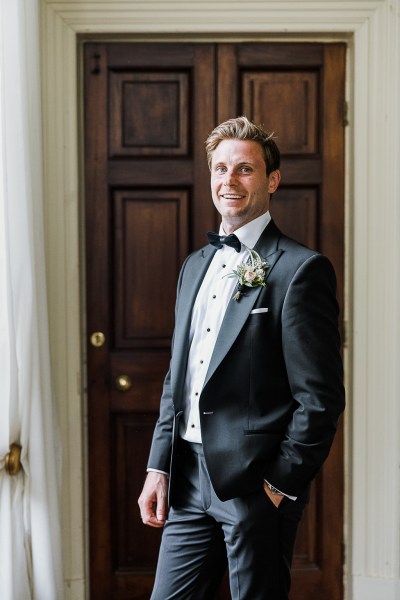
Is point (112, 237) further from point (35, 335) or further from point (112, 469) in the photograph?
point (112, 469)

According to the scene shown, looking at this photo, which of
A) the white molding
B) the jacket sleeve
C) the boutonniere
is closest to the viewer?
the jacket sleeve

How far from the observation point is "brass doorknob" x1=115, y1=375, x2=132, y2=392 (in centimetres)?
260

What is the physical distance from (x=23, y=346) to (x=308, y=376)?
986mm

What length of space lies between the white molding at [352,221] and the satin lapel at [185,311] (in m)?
0.67

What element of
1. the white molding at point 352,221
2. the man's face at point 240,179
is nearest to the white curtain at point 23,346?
the white molding at point 352,221

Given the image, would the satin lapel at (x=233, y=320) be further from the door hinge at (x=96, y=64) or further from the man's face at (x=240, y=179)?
the door hinge at (x=96, y=64)

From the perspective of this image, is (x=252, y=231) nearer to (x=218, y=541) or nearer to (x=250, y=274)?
(x=250, y=274)

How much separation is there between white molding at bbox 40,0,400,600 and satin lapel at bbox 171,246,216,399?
2.19 feet

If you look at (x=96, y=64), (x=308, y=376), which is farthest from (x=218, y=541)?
(x=96, y=64)

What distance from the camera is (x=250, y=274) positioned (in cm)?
177

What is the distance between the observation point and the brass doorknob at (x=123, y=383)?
260cm

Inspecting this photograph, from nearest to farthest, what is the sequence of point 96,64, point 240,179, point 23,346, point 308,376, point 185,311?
point 308,376 → point 240,179 → point 185,311 → point 23,346 → point 96,64

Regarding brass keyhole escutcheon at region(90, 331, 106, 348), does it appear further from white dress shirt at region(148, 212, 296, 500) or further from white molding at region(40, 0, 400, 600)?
white dress shirt at region(148, 212, 296, 500)

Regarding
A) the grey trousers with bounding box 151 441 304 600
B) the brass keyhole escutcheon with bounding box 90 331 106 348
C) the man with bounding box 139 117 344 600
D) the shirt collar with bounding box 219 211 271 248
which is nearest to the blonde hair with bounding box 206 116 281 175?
the man with bounding box 139 117 344 600
